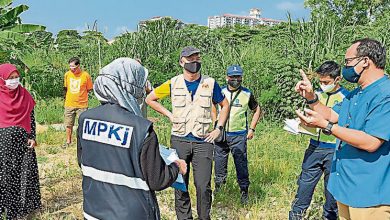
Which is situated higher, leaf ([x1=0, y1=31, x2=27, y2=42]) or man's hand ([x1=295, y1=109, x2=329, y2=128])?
leaf ([x1=0, y1=31, x2=27, y2=42])

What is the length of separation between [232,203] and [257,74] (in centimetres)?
600

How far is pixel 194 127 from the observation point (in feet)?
13.7

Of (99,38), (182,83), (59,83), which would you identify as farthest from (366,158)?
(59,83)

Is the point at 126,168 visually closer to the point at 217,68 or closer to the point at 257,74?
the point at 257,74

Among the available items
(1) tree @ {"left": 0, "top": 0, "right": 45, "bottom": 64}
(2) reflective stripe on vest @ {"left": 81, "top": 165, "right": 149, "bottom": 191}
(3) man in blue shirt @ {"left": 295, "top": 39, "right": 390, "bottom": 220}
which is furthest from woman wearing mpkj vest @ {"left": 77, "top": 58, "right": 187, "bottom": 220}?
(1) tree @ {"left": 0, "top": 0, "right": 45, "bottom": 64}

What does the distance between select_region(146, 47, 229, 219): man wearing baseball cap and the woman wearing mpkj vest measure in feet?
5.51

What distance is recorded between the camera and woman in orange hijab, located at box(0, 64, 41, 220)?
4320 mm

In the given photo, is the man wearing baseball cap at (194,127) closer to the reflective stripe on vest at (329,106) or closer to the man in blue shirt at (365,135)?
the reflective stripe on vest at (329,106)

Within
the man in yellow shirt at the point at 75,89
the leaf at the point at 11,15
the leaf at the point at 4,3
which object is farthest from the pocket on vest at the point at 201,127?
the man in yellow shirt at the point at 75,89

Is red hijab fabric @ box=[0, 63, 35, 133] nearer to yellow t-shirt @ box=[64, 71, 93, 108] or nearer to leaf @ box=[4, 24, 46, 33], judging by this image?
leaf @ box=[4, 24, 46, 33]

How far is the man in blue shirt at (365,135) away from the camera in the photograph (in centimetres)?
255

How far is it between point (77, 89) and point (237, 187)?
3.94 m

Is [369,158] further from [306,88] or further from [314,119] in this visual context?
[306,88]

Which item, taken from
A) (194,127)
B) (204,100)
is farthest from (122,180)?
(204,100)
